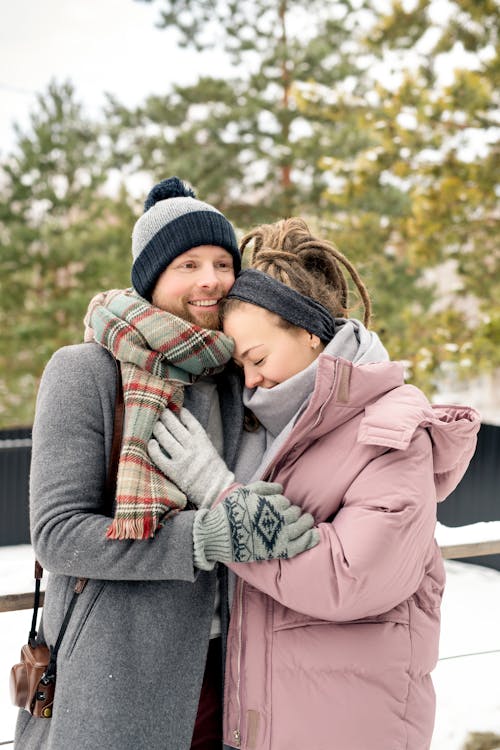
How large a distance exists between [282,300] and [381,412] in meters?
0.38

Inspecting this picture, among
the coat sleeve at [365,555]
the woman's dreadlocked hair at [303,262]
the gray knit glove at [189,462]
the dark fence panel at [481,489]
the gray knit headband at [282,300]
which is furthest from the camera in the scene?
the dark fence panel at [481,489]

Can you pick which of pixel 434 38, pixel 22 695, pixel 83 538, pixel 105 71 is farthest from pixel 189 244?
pixel 105 71

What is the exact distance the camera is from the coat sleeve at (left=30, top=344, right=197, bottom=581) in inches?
60.8

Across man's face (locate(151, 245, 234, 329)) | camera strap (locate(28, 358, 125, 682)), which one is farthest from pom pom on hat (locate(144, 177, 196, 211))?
camera strap (locate(28, 358, 125, 682))

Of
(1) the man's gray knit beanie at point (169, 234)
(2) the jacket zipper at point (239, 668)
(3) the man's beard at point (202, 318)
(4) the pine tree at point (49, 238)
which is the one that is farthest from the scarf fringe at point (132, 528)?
(4) the pine tree at point (49, 238)

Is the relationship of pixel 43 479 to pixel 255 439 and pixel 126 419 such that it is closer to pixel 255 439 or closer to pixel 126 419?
pixel 126 419

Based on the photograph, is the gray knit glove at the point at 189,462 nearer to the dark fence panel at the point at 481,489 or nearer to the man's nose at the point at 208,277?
the man's nose at the point at 208,277

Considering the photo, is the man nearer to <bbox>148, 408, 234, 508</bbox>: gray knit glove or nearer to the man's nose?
<bbox>148, 408, 234, 508</bbox>: gray knit glove

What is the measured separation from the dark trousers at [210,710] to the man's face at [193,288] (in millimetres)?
812

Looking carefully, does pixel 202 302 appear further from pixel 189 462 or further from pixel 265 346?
pixel 189 462

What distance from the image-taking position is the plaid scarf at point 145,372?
5.02 ft

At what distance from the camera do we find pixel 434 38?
10.3m

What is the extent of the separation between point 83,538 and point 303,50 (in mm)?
14940

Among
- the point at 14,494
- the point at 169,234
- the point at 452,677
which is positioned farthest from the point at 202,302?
the point at 14,494
